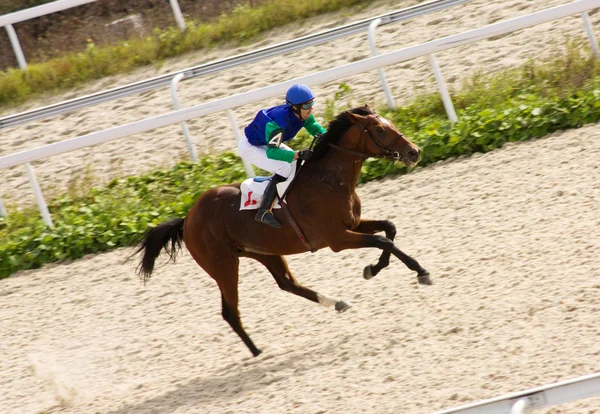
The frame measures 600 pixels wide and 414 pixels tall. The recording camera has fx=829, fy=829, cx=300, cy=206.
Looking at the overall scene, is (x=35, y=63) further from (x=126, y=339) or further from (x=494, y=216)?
(x=494, y=216)

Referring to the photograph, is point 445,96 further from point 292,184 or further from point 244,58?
point 292,184

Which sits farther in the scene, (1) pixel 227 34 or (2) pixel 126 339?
(1) pixel 227 34

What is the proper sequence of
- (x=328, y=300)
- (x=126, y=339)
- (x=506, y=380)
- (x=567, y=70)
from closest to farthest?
(x=506, y=380)
(x=328, y=300)
(x=126, y=339)
(x=567, y=70)

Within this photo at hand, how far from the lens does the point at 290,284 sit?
6.84 m

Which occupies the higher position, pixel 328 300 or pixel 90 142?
pixel 90 142

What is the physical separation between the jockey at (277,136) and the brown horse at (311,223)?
128 millimetres

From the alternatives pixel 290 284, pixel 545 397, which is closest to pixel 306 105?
pixel 290 284

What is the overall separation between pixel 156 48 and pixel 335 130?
8244 millimetres

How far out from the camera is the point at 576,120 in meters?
8.86

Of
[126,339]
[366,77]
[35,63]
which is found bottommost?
[126,339]

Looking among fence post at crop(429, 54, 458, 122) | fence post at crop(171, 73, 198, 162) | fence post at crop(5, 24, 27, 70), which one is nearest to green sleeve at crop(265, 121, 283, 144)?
fence post at crop(429, 54, 458, 122)

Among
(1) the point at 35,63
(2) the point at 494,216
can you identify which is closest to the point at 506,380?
(2) the point at 494,216

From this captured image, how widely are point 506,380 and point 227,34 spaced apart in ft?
33.7

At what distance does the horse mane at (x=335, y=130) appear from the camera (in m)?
6.52
